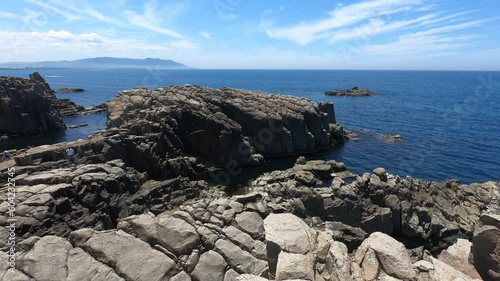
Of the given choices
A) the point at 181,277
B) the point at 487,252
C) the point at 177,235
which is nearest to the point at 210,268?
the point at 181,277

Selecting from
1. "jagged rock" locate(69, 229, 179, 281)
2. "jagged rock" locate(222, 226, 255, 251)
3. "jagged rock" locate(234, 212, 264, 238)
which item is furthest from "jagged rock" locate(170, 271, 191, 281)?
"jagged rock" locate(234, 212, 264, 238)

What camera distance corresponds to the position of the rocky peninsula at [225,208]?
14.9 metres

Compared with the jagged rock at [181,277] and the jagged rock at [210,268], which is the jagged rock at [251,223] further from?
the jagged rock at [181,277]

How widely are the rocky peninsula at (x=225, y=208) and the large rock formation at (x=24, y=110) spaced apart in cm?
3391

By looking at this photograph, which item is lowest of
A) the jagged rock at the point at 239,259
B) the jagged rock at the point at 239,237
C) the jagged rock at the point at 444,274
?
the jagged rock at the point at 239,259

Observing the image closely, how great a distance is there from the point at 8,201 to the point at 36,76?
4271 inches

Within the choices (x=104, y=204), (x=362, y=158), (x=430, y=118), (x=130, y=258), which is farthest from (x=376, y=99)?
(x=130, y=258)

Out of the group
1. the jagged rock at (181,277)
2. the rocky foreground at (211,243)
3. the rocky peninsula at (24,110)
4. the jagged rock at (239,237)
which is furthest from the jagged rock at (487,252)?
the rocky peninsula at (24,110)

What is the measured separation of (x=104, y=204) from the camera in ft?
108

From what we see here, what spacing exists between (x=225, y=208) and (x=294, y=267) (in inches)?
308

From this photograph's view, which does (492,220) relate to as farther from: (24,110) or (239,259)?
(24,110)

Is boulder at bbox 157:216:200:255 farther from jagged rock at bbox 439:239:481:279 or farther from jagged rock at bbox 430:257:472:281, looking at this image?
jagged rock at bbox 439:239:481:279

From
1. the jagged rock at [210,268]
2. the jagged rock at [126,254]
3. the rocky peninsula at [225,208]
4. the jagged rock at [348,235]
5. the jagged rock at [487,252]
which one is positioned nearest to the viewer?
the rocky peninsula at [225,208]

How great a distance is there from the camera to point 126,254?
15.8m
